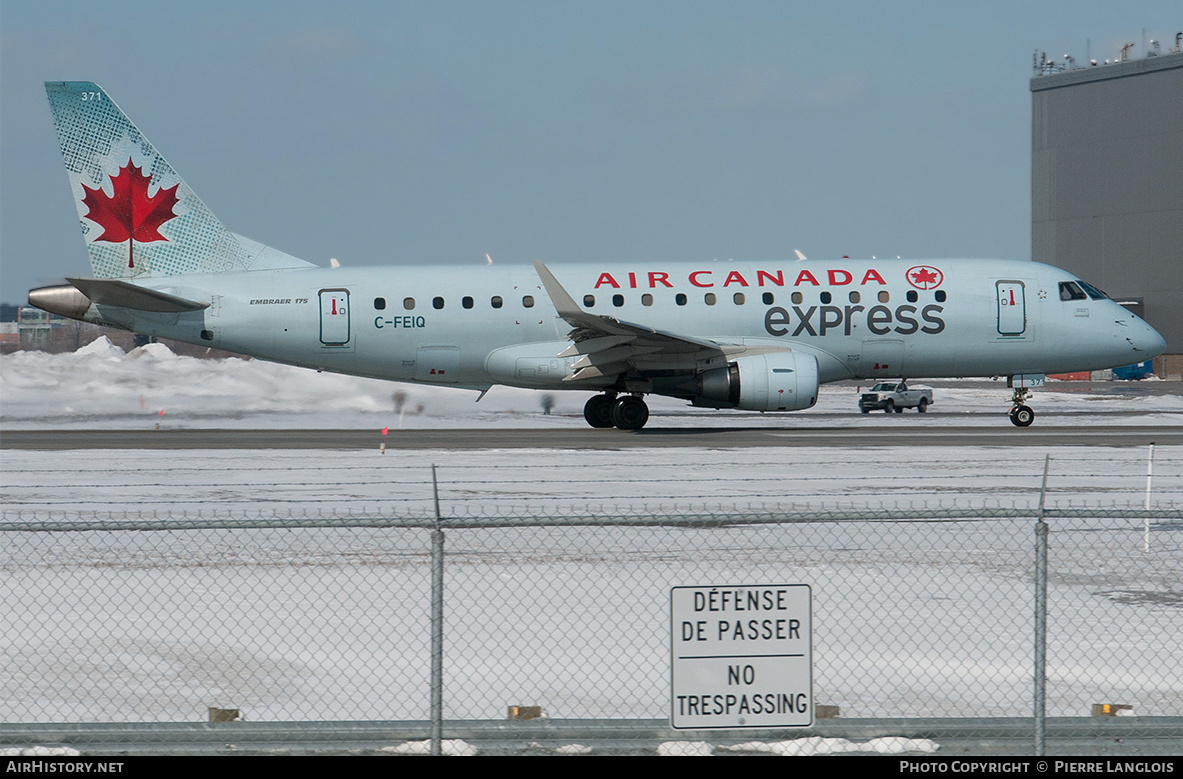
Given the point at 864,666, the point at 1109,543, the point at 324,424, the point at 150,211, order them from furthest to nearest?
the point at 324,424 → the point at 150,211 → the point at 1109,543 → the point at 864,666

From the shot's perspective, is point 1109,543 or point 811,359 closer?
point 1109,543

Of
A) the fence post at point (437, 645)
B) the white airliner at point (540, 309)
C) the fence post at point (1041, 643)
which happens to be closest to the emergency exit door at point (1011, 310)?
the white airliner at point (540, 309)

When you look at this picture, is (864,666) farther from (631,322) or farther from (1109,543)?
(631,322)

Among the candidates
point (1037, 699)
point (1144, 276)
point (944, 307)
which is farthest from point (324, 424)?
point (1144, 276)

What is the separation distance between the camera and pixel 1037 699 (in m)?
6.90

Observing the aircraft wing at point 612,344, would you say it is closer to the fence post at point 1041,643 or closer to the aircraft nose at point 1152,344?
the aircraft nose at point 1152,344

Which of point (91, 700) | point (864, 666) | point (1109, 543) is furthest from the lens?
point (1109, 543)

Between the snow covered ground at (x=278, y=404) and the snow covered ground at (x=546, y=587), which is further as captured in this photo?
the snow covered ground at (x=278, y=404)

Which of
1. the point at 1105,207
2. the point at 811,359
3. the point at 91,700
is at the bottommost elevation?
the point at 91,700

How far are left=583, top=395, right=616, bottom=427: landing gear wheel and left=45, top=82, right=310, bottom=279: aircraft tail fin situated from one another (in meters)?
9.08

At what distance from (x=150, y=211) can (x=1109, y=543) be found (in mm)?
23955

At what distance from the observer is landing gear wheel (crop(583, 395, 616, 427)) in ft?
97.7

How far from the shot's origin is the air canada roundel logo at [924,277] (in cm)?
2886

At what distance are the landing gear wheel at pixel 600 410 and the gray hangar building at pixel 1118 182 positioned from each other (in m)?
69.7
